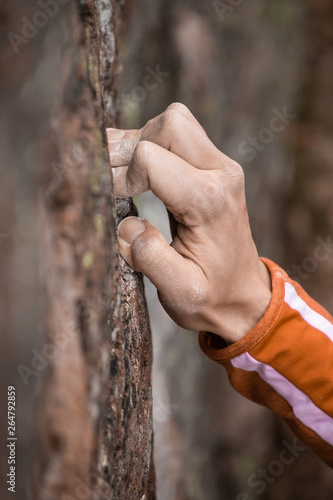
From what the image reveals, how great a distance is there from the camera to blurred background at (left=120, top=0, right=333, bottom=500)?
1.07 m

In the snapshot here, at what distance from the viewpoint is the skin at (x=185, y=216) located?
565 millimetres

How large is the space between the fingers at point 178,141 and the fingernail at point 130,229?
73 millimetres

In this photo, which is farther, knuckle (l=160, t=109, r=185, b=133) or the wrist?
the wrist

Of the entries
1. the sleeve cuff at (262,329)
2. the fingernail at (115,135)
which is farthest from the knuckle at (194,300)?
the fingernail at (115,135)

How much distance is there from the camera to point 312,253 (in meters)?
1.33

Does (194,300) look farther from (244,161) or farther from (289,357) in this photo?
(244,161)

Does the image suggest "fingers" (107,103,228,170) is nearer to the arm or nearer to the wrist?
the arm

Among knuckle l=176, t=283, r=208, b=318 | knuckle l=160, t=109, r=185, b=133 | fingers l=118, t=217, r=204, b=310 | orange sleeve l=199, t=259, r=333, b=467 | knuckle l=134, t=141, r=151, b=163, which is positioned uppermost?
knuckle l=160, t=109, r=185, b=133

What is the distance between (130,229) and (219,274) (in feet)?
0.42

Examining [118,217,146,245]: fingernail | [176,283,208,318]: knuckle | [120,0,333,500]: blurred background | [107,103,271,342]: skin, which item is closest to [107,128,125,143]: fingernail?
[107,103,271,342]: skin

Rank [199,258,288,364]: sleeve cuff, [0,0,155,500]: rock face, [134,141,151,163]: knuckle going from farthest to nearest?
1. [199,258,288,364]: sleeve cuff
2. [134,141,151,163]: knuckle
3. [0,0,155,500]: rock face

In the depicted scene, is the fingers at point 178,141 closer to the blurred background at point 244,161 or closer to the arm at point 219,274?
the arm at point 219,274

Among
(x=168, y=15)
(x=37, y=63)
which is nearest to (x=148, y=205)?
(x=168, y=15)

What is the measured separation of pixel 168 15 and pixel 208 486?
3.77ft
